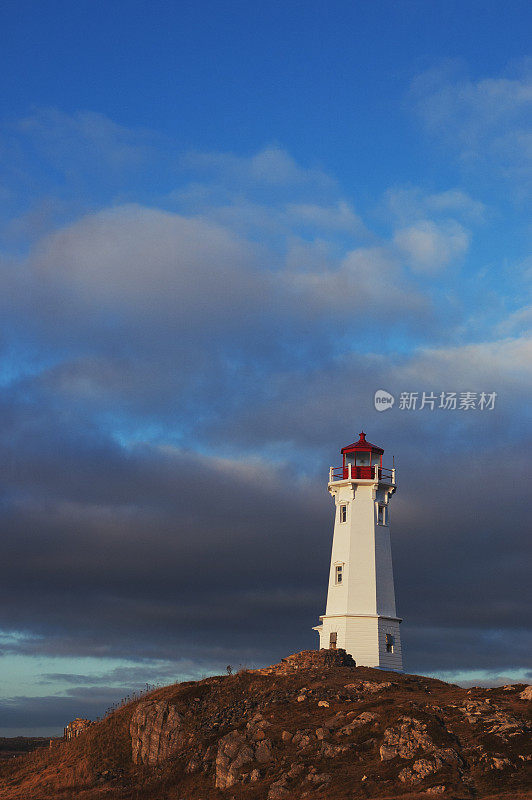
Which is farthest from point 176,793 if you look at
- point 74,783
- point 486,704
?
point 486,704

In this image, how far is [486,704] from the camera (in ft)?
163

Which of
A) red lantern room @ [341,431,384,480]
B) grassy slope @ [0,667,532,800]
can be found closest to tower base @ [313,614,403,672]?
grassy slope @ [0,667,532,800]

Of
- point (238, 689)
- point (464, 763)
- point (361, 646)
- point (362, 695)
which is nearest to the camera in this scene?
point (464, 763)

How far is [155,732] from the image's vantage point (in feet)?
190

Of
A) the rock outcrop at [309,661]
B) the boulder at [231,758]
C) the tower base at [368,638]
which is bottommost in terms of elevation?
the boulder at [231,758]

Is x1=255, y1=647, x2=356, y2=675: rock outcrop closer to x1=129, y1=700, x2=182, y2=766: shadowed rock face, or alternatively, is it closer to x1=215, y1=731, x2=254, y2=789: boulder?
x1=129, y1=700, x2=182, y2=766: shadowed rock face

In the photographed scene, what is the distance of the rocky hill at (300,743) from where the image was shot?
42.6 metres

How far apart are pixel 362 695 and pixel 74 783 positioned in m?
20.7

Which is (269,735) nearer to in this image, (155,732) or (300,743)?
(300,743)

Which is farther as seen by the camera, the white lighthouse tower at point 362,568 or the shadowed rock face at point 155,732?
the white lighthouse tower at point 362,568

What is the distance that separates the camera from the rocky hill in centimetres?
4259

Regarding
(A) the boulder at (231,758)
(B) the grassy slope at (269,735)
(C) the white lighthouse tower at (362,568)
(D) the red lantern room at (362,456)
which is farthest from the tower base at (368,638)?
(A) the boulder at (231,758)

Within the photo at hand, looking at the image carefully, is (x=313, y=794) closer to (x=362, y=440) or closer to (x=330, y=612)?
(x=330, y=612)

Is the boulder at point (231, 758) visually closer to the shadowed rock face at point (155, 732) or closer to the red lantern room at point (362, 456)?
the shadowed rock face at point (155, 732)
